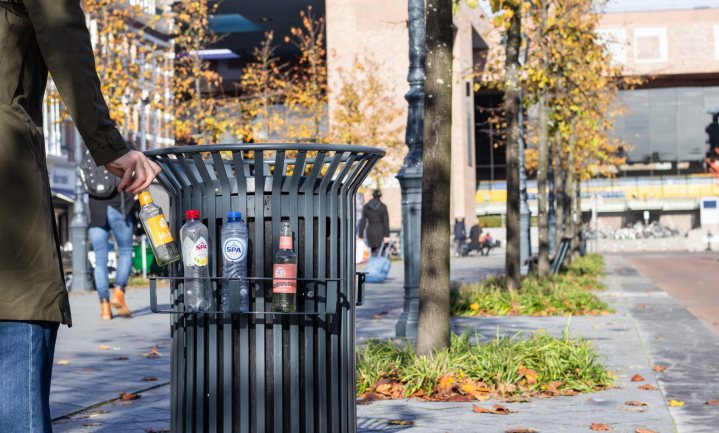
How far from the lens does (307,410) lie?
4.15 metres

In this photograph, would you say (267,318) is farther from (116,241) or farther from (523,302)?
(523,302)

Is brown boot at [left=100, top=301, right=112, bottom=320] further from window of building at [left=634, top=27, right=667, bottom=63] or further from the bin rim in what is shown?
window of building at [left=634, top=27, right=667, bottom=63]

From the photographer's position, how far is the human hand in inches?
116

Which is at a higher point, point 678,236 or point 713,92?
point 713,92

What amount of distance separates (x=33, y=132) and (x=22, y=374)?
55 cm

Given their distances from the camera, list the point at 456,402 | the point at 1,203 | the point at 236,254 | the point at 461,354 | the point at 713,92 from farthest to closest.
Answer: the point at 713,92
the point at 461,354
the point at 456,402
the point at 236,254
the point at 1,203

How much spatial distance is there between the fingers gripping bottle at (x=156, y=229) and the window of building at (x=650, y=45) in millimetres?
76082

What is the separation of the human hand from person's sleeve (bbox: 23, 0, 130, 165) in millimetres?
80

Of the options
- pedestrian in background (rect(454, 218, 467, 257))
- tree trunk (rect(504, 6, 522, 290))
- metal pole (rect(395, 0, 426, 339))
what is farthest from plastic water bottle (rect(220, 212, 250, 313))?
pedestrian in background (rect(454, 218, 467, 257))

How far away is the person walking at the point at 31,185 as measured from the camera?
2736mm

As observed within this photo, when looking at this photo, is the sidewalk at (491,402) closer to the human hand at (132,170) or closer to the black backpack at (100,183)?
the black backpack at (100,183)

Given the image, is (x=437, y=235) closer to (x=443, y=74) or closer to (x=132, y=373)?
(x=443, y=74)

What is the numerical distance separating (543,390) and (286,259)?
12.5ft

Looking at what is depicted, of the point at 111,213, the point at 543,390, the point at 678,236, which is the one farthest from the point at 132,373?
the point at 678,236
